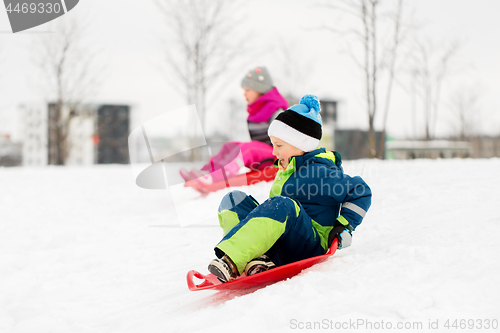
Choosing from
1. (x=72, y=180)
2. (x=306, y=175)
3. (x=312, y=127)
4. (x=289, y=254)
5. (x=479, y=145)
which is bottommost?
(x=479, y=145)

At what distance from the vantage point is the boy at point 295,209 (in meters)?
1.54

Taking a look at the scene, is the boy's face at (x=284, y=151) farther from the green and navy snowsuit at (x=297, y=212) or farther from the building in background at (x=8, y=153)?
the building in background at (x=8, y=153)

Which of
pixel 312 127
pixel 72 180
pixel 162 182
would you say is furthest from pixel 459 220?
pixel 72 180

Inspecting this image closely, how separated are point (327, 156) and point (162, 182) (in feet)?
7.50

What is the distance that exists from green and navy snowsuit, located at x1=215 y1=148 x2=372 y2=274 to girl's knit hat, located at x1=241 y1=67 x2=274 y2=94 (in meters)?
2.36

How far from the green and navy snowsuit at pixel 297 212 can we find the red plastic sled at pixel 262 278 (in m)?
0.07

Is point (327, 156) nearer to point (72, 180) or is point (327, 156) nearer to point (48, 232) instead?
point (48, 232)

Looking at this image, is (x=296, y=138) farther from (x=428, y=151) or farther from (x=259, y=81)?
(x=428, y=151)

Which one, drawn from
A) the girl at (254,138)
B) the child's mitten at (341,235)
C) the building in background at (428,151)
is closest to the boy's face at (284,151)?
the child's mitten at (341,235)

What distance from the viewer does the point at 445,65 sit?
11906 mm

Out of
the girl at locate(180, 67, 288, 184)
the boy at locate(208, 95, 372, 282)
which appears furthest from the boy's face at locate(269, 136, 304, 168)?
the girl at locate(180, 67, 288, 184)

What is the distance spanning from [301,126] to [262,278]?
2.56 ft

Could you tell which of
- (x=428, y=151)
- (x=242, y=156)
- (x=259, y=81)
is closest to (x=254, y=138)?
(x=242, y=156)

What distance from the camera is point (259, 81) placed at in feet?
13.8
